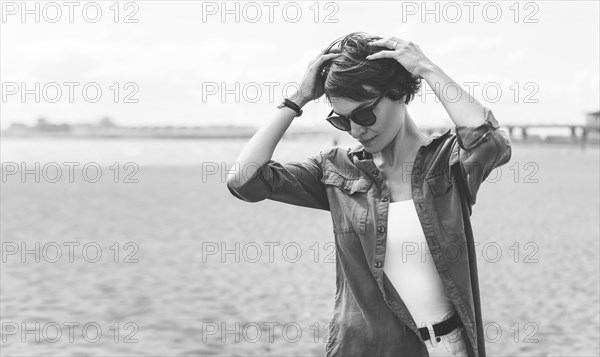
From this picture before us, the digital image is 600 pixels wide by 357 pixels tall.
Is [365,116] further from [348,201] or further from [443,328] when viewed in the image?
[443,328]

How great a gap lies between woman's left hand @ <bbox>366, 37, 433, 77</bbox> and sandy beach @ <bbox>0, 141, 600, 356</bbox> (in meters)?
A: 2.60

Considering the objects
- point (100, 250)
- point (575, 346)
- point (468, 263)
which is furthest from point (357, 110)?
point (100, 250)

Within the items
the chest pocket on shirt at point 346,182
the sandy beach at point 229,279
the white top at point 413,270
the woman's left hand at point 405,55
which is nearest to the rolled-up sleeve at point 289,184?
the chest pocket on shirt at point 346,182

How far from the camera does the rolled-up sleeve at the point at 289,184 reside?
269 centimetres

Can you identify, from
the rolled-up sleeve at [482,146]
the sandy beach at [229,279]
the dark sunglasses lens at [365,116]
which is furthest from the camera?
the sandy beach at [229,279]

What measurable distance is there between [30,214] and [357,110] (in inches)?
745

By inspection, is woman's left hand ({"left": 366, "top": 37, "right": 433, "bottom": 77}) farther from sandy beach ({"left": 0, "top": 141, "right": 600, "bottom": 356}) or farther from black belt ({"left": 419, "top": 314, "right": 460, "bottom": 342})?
sandy beach ({"left": 0, "top": 141, "right": 600, "bottom": 356})

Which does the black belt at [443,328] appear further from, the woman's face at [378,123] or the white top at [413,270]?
the woman's face at [378,123]

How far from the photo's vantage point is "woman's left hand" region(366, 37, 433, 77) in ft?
8.10

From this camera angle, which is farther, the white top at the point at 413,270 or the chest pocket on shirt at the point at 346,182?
the chest pocket on shirt at the point at 346,182

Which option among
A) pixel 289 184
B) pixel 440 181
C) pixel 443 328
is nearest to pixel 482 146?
pixel 440 181

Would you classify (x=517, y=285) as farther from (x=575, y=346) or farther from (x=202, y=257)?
(x=202, y=257)

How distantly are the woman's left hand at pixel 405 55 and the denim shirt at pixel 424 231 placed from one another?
0.22 metres

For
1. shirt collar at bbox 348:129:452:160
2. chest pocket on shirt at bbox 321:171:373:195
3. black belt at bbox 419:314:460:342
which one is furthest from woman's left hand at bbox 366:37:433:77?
black belt at bbox 419:314:460:342
